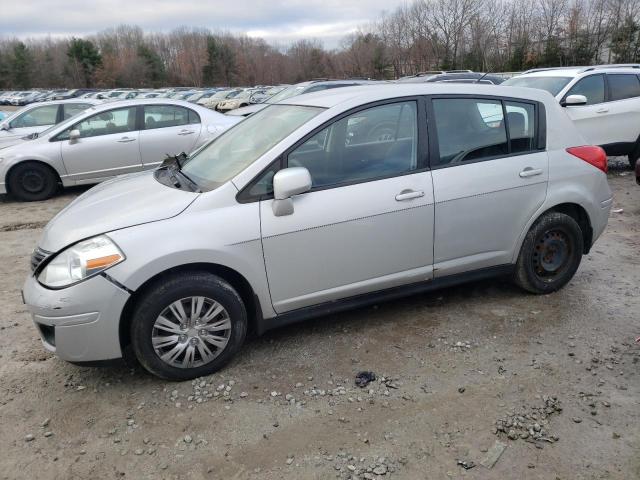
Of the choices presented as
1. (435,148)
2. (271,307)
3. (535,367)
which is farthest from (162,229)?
(535,367)

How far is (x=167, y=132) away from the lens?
358 inches

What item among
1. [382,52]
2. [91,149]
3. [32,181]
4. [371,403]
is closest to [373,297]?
[371,403]

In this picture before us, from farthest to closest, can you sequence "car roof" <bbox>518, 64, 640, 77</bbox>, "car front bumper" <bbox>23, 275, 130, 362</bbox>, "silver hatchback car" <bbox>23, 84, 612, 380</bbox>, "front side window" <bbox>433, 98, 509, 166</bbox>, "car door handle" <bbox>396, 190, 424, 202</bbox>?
"car roof" <bbox>518, 64, 640, 77</bbox> < "front side window" <bbox>433, 98, 509, 166</bbox> < "car door handle" <bbox>396, 190, 424, 202</bbox> < "silver hatchback car" <bbox>23, 84, 612, 380</bbox> < "car front bumper" <bbox>23, 275, 130, 362</bbox>

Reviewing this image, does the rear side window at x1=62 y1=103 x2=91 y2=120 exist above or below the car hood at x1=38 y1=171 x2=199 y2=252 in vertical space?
above

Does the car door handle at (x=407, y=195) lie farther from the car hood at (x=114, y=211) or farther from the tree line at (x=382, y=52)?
the tree line at (x=382, y=52)

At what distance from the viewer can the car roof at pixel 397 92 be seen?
12.3ft

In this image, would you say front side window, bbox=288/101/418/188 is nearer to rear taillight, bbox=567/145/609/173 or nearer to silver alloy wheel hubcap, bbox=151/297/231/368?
silver alloy wheel hubcap, bbox=151/297/231/368

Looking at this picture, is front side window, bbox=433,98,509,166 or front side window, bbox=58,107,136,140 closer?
front side window, bbox=433,98,509,166

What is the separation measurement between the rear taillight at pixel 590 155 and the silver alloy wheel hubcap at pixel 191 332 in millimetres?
3101

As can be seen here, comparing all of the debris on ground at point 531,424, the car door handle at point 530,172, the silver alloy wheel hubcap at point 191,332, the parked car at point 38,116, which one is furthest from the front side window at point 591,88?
the parked car at point 38,116

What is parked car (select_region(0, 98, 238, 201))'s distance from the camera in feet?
28.3

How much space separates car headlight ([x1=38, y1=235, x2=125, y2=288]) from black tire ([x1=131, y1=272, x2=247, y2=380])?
30cm

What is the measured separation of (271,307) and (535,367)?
177 centimetres

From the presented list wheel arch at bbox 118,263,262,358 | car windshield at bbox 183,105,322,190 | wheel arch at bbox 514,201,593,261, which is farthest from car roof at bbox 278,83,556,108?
wheel arch at bbox 118,263,262,358
